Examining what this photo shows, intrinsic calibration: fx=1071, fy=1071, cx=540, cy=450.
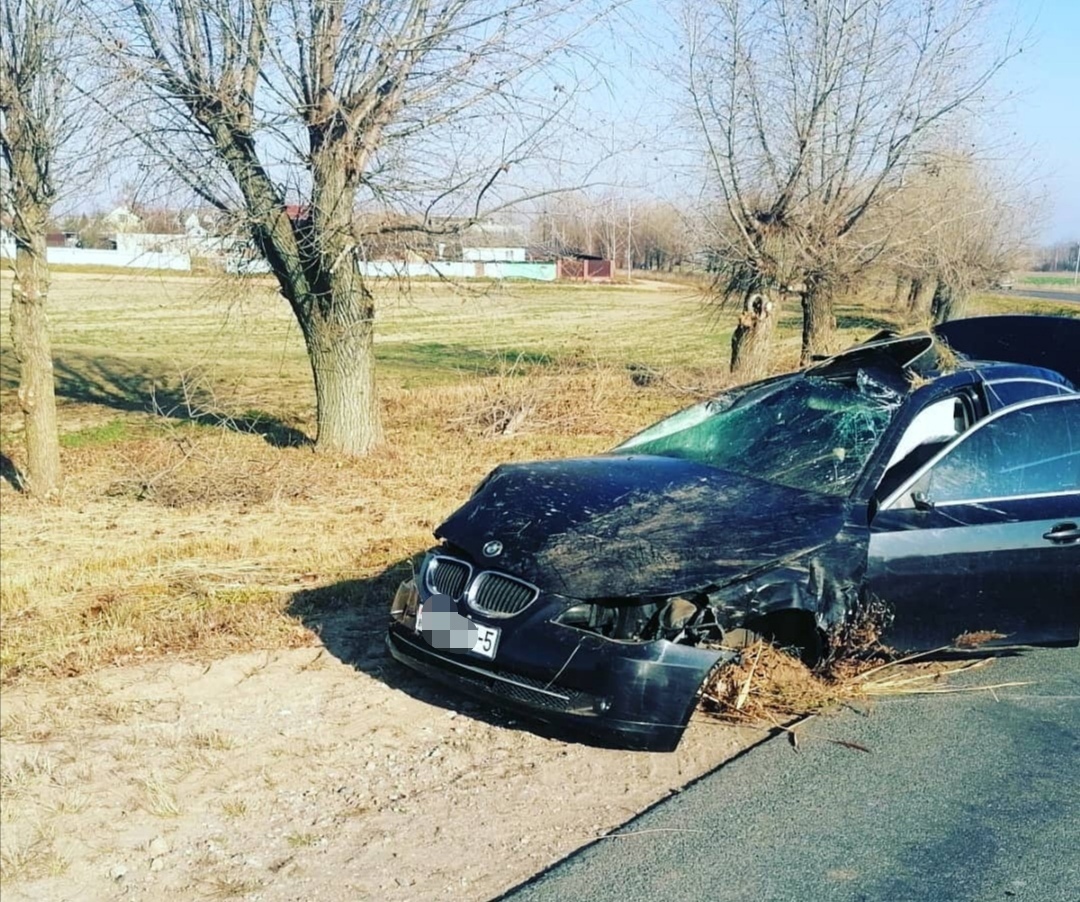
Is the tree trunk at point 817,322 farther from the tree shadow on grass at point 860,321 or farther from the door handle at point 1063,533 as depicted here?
the tree shadow on grass at point 860,321

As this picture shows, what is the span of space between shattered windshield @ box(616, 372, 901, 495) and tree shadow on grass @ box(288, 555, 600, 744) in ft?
5.82

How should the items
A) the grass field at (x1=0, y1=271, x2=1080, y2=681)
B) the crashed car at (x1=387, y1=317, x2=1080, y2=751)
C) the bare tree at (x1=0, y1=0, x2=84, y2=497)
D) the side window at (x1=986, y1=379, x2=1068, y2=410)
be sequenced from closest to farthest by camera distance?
1. the crashed car at (x1=387, y1=317, x2=1080, y2=751)
2. the side window at (x1=986, y1=379, x2=1068, y2=410)
3. the grass field at (x1=0, y1=271, x2=1080, y2=681)
4. the bare tree at (x1=0, y1=0, x2=84, y2=497)

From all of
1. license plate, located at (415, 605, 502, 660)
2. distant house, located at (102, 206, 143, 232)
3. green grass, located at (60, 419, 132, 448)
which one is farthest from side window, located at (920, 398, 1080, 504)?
green grass, located at (60, 419, 132, 448)

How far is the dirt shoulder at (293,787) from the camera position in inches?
149

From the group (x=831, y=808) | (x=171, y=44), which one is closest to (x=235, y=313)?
(x=171, y=44)

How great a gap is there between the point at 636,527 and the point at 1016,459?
2.17 m

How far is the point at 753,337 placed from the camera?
18.5m

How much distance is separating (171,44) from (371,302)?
11.0 feet

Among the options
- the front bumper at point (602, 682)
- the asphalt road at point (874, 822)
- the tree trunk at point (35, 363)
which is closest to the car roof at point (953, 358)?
the asphalt road at point (874, 822)

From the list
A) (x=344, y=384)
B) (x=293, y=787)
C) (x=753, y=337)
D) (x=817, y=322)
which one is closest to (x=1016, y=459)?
(x=293, y=787)

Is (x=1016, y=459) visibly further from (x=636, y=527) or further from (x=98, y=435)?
(x=98, y=435)

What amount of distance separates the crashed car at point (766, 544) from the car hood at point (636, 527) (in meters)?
0.01

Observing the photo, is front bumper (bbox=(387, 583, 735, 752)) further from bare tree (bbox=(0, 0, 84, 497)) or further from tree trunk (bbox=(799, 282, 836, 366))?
tree trunk (bbox=(799, 282, 836, 366))

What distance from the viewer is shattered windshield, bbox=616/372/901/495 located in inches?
213
